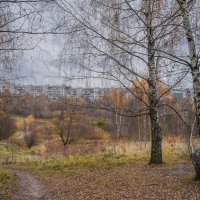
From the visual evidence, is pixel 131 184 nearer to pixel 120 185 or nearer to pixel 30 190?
pixel 120 185

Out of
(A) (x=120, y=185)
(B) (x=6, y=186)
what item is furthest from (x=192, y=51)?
(B) (x=6, y=186)

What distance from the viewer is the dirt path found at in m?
10.5

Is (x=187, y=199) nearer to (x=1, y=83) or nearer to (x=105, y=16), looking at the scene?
(x=1, y=83)

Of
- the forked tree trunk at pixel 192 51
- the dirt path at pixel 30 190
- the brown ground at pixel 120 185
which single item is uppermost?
the forked tree trunk at pixel 192 51

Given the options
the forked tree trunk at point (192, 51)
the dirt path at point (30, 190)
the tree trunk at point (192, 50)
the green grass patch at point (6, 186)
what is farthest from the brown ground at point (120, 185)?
the tree trunk at point (192, 50)

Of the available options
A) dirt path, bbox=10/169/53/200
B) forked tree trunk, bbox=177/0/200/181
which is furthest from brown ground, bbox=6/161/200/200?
forked tree trunk, bbox=177/0/200/181

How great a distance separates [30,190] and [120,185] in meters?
2.68

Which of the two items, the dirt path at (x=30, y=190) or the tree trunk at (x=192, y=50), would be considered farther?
the dirt path at (x=30, y=190)

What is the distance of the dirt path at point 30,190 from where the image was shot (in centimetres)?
1052

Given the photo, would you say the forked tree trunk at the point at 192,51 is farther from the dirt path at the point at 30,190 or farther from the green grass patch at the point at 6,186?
the green grass patch at the point at 6,186

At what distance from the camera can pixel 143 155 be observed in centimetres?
1884

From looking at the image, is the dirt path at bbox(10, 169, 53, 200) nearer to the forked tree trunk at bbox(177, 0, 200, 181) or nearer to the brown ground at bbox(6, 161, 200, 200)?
the brown ground at bbox(6, 161, 200, 200)

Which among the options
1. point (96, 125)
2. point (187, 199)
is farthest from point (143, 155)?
point (96, 125)

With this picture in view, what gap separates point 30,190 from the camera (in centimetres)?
1176
